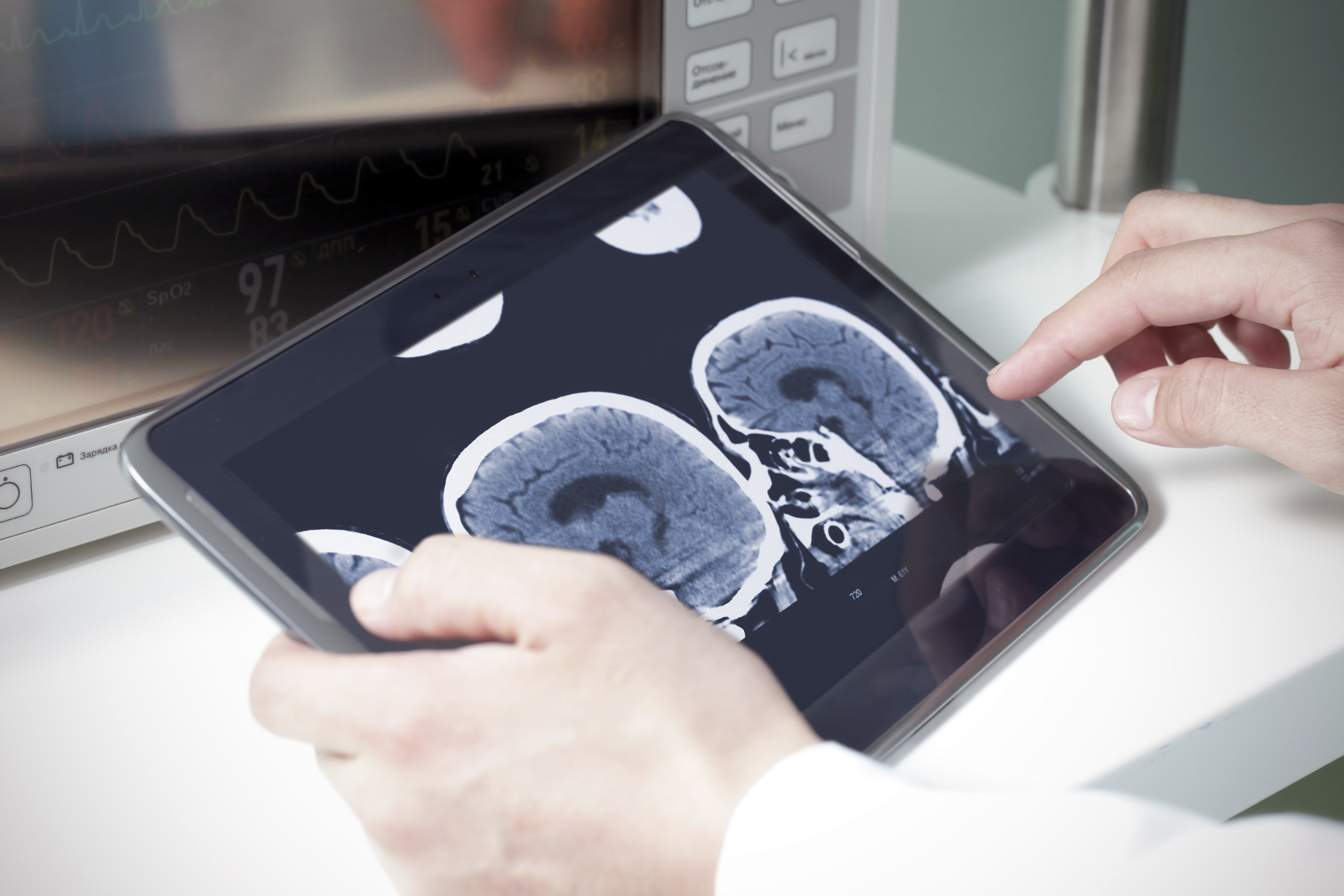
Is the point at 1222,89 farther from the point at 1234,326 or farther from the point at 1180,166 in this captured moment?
the point at 1234,326

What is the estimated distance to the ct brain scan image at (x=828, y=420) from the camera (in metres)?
0.44

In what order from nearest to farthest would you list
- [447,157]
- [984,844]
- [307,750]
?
[984,844] → [307,750] → [447,157]

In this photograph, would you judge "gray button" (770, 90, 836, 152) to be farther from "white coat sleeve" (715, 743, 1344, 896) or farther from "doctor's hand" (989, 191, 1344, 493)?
"white coat sleeve" (715, 743, 1344, 896)

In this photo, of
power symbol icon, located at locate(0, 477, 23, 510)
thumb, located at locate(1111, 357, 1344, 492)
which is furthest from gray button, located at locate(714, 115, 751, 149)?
power symbol icon, located at locate(0, 477, 23, 510)

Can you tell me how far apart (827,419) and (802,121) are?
0.21 m

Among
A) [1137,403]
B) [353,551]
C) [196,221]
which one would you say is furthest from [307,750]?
[1137,403]

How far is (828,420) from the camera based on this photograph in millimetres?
472

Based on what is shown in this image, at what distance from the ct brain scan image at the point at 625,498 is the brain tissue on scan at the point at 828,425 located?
0.06ft

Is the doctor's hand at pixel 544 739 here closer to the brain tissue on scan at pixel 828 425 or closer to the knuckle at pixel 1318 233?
the brain tissue on scan at pixel 828 425

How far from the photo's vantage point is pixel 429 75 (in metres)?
0.49

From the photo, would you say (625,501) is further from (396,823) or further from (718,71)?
(718,71)

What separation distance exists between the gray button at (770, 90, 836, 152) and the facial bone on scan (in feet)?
0.45

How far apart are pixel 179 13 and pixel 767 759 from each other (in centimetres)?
34

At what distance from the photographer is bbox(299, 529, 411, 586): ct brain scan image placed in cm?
37
